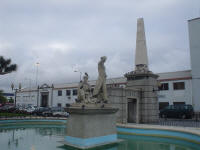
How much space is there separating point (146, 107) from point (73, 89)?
94.2 feet

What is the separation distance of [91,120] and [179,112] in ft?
59.6

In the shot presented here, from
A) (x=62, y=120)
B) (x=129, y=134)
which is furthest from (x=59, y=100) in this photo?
(x=129, y=134)

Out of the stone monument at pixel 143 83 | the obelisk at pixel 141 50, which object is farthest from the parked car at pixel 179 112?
the obelisk at pixel 141 50

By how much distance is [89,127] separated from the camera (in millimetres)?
9539

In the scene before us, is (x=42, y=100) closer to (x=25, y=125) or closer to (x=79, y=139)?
(x=25, y=125)

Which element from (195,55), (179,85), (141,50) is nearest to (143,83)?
(141,50)

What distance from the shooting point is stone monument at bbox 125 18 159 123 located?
1898 cm

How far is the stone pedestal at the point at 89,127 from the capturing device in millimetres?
9398

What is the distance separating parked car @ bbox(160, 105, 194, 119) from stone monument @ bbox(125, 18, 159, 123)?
6386 mm

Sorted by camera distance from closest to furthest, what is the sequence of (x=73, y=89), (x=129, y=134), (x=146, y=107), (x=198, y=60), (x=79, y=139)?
(x=79, y=139), (x=129, y=134), (x=146, y=107), (x=198, y=60), (x=73, y=89)

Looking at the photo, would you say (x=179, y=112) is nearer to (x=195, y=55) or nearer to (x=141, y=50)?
(x=195, y=55)

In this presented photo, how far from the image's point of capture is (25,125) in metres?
19.5

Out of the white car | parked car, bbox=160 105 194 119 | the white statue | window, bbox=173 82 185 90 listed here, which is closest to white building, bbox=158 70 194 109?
window, bbox=173 82 185 90

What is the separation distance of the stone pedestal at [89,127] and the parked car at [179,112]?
1649 cm
